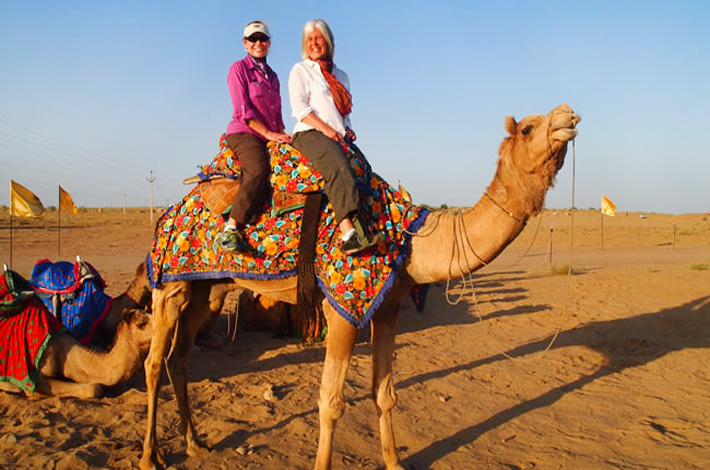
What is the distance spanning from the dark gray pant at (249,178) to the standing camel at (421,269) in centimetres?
58

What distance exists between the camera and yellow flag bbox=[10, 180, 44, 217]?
10.3 metres

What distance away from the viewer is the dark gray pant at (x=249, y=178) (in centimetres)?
381

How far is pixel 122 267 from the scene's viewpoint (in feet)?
54.1

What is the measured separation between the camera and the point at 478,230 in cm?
358

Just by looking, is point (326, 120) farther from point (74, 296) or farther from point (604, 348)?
point (604, 348)

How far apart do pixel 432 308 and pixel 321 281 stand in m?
6.70

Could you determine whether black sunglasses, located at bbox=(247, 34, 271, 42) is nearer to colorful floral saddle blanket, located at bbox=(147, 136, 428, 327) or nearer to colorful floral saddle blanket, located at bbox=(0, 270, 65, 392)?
colorful floral saddle blanket, located at bbox=(147, 136, 428, 327)

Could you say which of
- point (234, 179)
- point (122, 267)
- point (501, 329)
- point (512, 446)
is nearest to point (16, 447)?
point (234, 179)

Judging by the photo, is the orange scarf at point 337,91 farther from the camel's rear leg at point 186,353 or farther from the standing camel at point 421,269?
the camel's rear leg at point 186,353

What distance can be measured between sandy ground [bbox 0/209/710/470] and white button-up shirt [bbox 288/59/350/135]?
5.90ft

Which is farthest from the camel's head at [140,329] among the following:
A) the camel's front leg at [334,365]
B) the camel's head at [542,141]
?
the camel's head at [542,141]

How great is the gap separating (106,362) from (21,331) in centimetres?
96

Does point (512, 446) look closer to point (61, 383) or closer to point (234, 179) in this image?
point (234, 179)

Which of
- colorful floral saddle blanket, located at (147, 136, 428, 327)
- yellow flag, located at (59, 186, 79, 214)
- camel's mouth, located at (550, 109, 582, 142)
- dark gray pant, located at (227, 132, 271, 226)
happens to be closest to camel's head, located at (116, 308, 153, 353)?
colorful floral saddle blanket, located at (147, 136, 428, 327)
